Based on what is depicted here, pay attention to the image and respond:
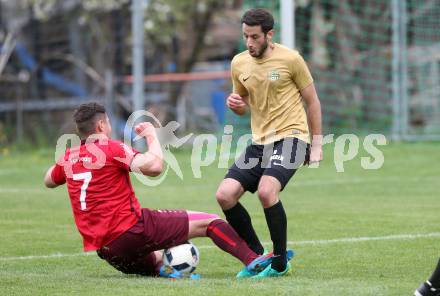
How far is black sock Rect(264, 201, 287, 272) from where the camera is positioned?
7.54 metres

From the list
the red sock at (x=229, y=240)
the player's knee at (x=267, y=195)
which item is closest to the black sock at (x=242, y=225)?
the red sock at (x=229, y=240)

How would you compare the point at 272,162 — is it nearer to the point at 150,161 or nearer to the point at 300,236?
the point at 150,161

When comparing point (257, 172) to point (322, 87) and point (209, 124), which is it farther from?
point (209, 124)

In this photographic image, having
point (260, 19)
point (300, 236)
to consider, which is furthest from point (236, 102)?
point (300, 236)

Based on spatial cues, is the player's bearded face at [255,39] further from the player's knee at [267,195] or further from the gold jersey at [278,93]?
the player's knee at [267,195]

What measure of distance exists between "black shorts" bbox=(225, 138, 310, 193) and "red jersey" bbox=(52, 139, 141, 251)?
0.99 meters

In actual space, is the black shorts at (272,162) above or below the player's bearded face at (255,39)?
below

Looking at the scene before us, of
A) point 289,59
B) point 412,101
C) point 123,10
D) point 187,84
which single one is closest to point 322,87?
point 412,101

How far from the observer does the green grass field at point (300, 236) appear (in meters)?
6.93

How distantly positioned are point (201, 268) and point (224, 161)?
10.8 m

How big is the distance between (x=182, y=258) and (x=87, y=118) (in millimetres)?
1247

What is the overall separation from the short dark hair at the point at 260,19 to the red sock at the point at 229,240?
152 centimetres

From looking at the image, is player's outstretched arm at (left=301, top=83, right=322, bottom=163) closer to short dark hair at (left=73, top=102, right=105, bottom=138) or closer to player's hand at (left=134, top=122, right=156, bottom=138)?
player's hand at (left=134, top=122, right=156, bottom=138)

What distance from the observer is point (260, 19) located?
783 cm
